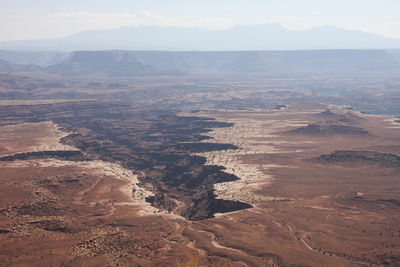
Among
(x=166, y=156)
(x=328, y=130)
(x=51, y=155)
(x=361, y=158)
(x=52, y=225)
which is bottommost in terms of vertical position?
(x=166, y=156)

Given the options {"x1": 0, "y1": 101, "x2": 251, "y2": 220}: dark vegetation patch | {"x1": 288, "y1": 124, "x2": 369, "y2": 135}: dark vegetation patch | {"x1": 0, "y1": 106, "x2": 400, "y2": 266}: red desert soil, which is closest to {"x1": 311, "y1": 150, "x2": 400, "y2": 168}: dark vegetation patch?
{"x1": 0, "y1": 106, "x2": 400, "y2": 266}: red desert soil

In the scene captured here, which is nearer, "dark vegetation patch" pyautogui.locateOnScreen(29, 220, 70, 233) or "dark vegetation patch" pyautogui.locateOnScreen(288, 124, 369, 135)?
"dark vegetation patch" pyautogui.locateOnScreen(29, 220, 70, 233)

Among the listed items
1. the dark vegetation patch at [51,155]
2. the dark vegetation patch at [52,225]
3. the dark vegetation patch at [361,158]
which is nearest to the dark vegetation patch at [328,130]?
the dark vegetation patch at [361,158]

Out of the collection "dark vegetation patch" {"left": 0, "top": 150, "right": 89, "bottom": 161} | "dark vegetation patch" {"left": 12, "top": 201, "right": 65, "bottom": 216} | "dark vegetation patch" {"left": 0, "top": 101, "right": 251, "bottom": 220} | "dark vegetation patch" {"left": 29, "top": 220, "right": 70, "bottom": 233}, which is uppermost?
"dark vegetation patch" {"left": 29, "top": 220, "right": 70, "bottom": 233}

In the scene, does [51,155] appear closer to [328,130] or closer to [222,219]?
[222,219]

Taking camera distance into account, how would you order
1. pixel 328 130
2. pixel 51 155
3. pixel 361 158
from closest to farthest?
pixel 361 158
pixel 51 155
pixel 328 130

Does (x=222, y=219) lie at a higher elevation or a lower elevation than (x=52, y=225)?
lower

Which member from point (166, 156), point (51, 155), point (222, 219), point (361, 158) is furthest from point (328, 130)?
point (222, 219)

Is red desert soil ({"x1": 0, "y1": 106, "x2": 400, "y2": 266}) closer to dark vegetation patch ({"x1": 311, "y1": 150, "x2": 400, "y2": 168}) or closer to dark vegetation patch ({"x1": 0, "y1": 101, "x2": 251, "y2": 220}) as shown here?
dark vegetation patch ({"x1": 311, "y1": 150, "x2": 400, "y2": 168})
